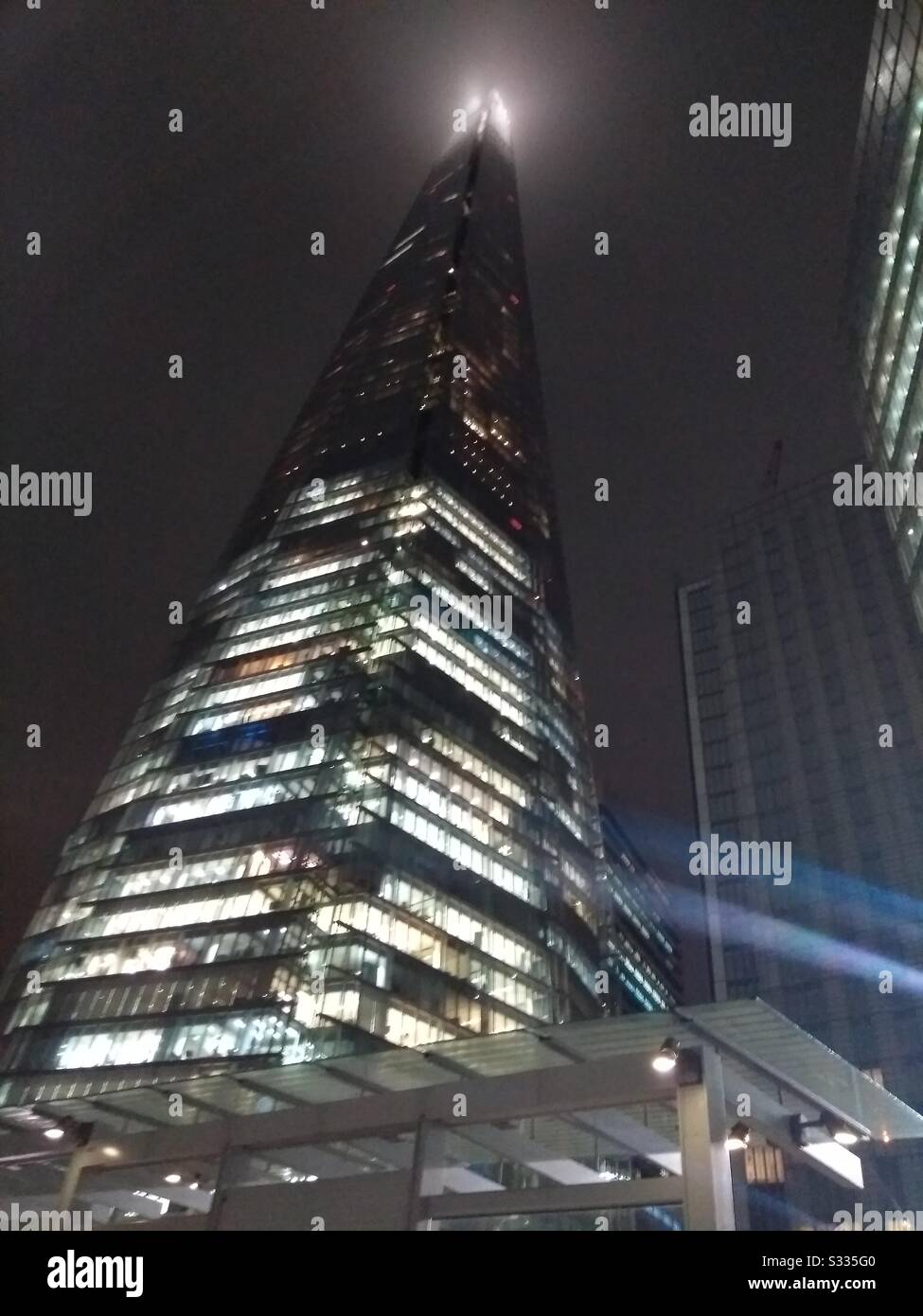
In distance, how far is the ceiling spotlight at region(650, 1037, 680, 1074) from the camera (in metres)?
17.7

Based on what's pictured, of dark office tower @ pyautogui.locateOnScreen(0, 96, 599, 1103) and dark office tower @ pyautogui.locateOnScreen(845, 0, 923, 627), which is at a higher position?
dark office tower @ pyautogui.locateOnScreen(845, 0, 923, 627)

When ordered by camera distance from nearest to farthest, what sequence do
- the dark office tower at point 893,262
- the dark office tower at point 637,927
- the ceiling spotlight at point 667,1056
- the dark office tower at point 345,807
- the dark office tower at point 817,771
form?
1. the ceiling spotlight at point 667,1056
2. the dark office tower at point 893,262
3. the dark office tower at point 345,807
4. the dark office tower at point 817,771
5. the dark office tower at point 637,927

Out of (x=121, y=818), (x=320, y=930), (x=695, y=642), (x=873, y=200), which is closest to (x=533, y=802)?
(x=320, y=930)

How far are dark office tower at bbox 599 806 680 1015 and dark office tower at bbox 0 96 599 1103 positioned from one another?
136 feet

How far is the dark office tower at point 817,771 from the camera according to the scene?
199ft

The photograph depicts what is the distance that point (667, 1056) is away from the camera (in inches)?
701

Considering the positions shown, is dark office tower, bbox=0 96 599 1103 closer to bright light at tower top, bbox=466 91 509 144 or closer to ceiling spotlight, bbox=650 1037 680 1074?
ceiling spotlight, bbox=650 1037 680 1074

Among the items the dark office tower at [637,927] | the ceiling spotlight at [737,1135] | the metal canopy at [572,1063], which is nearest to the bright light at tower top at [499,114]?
the dark office tower at [637,927]

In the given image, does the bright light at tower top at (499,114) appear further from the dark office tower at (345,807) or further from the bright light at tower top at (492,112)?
the dark office tower at (345,807)

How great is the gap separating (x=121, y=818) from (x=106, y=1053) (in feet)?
55.6

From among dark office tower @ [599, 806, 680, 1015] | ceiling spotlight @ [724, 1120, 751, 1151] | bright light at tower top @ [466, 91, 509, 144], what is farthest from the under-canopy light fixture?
bright light at tower top @ [466, 91, 509, 144]

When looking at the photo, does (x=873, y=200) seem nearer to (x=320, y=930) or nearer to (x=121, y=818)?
(x=320, y=930)

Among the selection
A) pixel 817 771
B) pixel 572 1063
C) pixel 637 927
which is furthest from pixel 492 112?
pixel 572 1063

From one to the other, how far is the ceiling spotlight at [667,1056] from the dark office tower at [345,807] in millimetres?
26473
